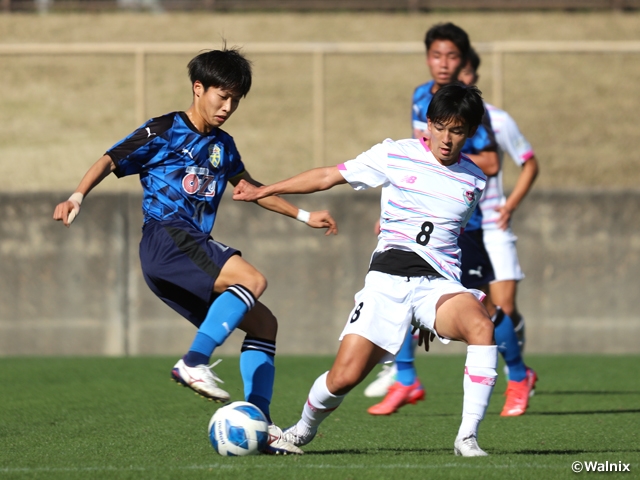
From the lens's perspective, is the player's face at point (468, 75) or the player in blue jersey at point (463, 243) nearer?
the player in blue jersey at point (463, 243)

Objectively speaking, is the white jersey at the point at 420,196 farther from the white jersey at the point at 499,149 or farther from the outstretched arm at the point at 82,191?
the white jersey at the point at 499,149

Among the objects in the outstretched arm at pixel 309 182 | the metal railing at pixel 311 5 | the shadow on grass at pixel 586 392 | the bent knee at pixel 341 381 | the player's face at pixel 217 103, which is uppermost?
the metal railing at pixel 311 5

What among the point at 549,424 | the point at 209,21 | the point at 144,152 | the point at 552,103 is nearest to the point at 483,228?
the point at 549,424

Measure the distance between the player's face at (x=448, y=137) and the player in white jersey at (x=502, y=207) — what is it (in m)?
2.24

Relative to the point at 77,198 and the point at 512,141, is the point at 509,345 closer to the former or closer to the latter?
the point at 512,141

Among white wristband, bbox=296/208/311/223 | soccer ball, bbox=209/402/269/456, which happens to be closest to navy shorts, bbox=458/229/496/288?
white wristband, bbox=296/208/311/223

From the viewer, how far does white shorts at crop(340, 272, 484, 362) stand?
4703mm

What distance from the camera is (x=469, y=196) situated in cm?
492

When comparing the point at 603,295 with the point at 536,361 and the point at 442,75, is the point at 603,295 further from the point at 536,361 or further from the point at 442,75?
the point at 442,75

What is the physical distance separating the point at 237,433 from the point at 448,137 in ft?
5.44

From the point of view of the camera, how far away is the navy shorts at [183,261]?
513cm

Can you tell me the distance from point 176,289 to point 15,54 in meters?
7.01

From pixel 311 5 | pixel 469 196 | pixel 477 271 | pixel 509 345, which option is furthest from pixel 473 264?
pixel 311 5
